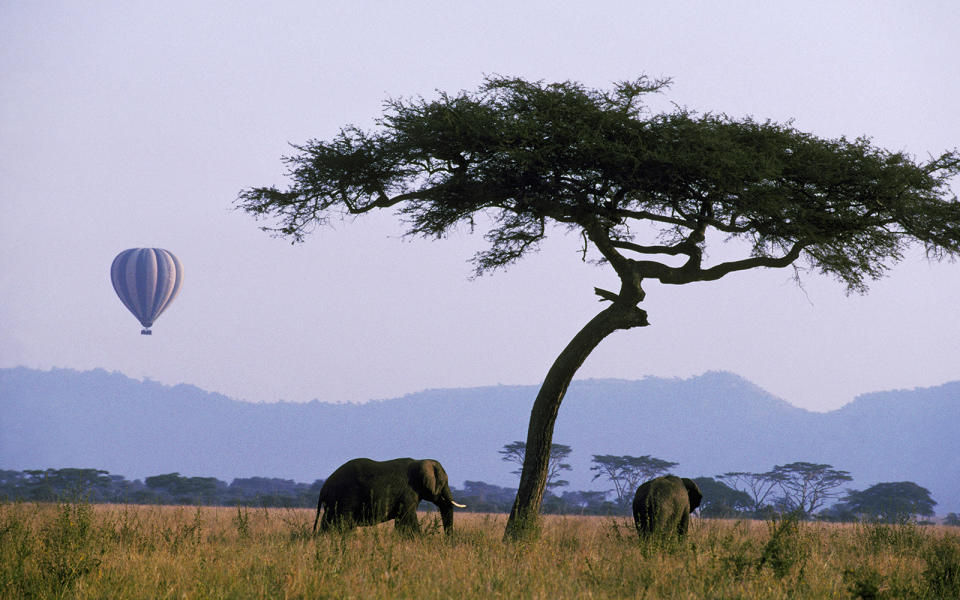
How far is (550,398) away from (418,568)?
6.77 metres

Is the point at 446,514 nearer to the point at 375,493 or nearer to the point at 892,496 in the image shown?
the point at 375,493

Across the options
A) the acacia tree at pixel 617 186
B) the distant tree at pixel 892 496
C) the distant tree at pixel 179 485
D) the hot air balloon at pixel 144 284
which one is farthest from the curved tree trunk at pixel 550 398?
the distant tree at pixel 179 485

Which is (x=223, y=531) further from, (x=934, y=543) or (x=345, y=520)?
(x=934, y=543)

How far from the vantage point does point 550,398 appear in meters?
16.7

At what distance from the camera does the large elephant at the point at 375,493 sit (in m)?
14.1

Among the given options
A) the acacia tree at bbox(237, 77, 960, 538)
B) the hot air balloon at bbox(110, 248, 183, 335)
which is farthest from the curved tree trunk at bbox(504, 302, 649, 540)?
the hot air balloon at bbox(110, 248, 183, 335)

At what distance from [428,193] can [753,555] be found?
9.54 meters

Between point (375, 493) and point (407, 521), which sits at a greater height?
point (375, 493)

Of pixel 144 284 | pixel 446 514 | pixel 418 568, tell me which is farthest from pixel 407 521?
pixel 144 284

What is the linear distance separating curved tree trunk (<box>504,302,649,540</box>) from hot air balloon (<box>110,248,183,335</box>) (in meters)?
46.4

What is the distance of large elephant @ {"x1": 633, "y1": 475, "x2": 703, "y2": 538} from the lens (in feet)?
44.0

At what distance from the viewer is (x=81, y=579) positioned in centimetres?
937

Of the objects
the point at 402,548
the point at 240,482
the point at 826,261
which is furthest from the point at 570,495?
the point at 402,548

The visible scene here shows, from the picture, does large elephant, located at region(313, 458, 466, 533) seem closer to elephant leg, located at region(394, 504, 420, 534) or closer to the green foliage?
elephant leg, located at region(394, 504, 420, 534)
